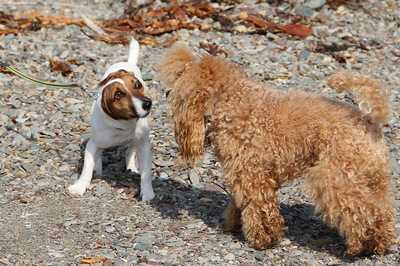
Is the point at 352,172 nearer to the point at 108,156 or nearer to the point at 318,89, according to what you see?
the point at 108,156

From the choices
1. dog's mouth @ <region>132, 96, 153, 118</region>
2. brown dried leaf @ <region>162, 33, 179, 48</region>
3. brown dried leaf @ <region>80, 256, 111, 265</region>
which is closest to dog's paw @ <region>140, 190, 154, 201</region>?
dog's mouth @ <region>132, 96, 153, 118</region>

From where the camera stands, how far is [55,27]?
11.3m

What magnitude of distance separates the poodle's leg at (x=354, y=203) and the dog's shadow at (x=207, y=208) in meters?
0.27

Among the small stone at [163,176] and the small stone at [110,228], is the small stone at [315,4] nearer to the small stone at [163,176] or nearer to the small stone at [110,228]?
the small stone at [163,176]

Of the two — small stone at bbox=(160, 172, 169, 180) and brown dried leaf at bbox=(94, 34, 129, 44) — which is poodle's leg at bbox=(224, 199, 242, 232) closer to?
small stone at bbox=(160, 172, 169, 180)

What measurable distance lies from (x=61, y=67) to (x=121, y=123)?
3.02 meters

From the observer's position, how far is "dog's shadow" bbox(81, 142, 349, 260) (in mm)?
6582

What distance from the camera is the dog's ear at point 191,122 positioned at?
20.5ft

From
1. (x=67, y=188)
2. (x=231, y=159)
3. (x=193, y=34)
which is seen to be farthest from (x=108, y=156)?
(x=193, y=34)

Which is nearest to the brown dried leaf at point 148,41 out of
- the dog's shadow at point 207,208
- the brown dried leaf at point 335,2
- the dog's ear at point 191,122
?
the brown dried leaf at point 335,2

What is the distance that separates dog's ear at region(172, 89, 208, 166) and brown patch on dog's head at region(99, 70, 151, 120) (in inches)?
23.7

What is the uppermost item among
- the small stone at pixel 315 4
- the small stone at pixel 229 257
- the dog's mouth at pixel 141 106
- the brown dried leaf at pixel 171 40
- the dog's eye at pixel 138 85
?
the dog's eye at pixel 138 85

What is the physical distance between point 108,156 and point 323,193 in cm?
266

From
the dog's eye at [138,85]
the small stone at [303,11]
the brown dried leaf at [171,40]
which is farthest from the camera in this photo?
the small stone at [303,11]
